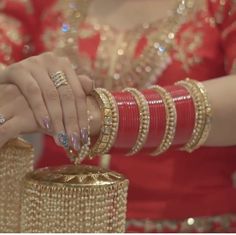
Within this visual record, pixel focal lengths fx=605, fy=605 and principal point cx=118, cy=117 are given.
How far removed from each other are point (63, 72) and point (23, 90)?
1.9 inches

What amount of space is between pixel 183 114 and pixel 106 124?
0.10 meters

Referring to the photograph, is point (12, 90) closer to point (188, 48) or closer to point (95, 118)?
point (95, 118)

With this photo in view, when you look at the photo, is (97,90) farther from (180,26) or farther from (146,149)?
(180,26)

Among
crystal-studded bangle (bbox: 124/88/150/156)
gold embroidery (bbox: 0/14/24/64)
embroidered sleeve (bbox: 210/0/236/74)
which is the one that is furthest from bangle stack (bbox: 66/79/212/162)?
gold embroidery (bbox: 0/14/24/64)

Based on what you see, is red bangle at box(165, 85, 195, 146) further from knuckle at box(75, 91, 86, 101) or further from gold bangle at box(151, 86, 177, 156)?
knuckle at box(75, 91, 86, 101)

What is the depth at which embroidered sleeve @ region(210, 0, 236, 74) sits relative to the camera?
0.94 metres

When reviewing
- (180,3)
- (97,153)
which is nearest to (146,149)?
(97,153)

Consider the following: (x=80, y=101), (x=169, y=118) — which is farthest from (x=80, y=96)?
(x=169, y=118)

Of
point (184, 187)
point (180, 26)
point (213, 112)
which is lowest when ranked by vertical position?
point (184, 187)

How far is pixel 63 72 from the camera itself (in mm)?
685

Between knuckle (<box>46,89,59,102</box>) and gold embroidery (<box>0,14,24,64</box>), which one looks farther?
gold embroidery (<box>0,14,24,64</box>)

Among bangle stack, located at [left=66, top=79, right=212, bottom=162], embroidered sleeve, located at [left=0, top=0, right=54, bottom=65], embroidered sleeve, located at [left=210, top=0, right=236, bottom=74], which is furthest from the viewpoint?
embroidered sleeve, located at [left=0, top=0, right=54, bottom=65]

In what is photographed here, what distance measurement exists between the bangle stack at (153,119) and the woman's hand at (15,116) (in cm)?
7

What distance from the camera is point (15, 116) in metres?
0.67
